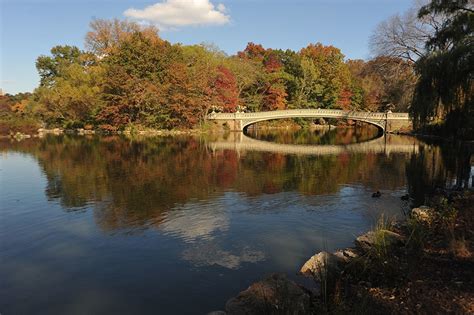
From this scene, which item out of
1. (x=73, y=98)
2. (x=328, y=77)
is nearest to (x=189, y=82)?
(x=73, y=98)

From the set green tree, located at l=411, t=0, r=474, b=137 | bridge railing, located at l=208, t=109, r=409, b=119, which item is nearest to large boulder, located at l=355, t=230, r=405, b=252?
green tree, located at l=411, t=0, r=474, b=137

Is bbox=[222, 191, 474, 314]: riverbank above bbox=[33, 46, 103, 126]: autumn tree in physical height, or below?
below

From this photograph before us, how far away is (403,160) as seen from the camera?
2458cm

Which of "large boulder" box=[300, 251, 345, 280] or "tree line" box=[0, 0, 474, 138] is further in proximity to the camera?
"tree line" box=[0, 0, 474, 138]

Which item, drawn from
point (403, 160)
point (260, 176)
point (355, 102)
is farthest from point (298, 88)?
point (260, 176)

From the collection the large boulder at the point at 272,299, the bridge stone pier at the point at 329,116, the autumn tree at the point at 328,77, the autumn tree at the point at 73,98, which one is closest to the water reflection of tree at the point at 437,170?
the large boulder at the point at 272,299

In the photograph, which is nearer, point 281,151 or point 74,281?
point 74,281

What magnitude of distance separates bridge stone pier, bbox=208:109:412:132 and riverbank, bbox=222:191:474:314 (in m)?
44.3

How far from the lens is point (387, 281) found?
588 centimetres

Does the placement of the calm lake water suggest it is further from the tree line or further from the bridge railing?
the bridge railing

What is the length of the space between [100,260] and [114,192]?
22.7 feet

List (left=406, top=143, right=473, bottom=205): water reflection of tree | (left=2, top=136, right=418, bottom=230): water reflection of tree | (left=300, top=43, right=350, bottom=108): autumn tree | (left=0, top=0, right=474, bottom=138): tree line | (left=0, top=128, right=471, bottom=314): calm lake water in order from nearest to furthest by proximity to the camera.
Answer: (left=0, top=128, right=471, bottom=314): calm lake water → (left=2, top=136, right=418, bottom=230): water reflection of tree → (left=406, top=143, right=473, bottom=205): water reflection of tree → (left=0, top=0, right=474, bottom=138): tree line → (left=300, top=43, right=350, bottom=108): autumn tree

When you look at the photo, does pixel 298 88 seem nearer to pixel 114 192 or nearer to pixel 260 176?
pixel 260 176

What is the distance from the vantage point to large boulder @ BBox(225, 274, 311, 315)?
5.12 meters
